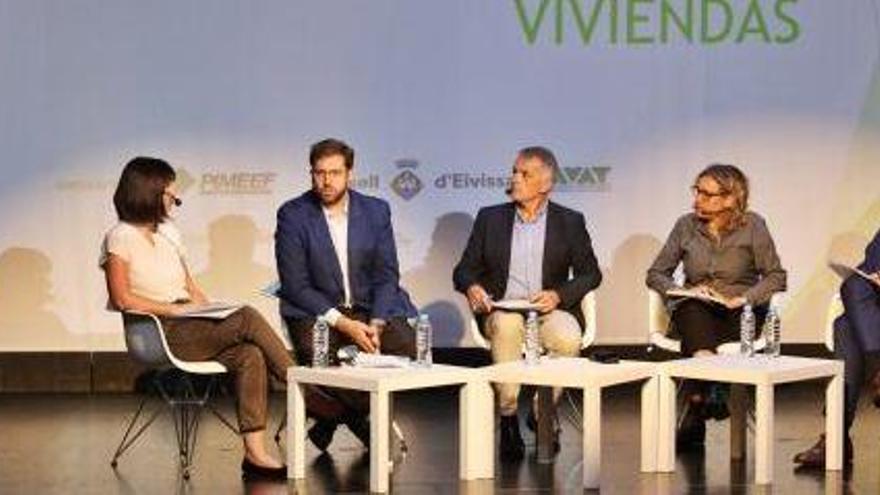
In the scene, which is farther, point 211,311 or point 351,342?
point 351,342

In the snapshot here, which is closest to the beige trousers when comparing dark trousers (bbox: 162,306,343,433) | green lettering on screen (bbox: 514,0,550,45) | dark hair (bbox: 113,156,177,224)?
dark trousers (bbox: 162,306,343,433)

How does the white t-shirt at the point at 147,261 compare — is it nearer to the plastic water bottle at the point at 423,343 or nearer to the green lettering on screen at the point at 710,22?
the plastic water bottle at the point at 423,343

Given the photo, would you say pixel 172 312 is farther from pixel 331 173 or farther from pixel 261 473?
pixel 331 173

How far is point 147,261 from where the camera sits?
20.9ft

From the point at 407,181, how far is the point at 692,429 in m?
2.28

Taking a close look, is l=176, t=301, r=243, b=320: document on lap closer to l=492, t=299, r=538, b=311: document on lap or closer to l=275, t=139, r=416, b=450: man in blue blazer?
l=275, t=139, r=416, b=450: man in blue blazer

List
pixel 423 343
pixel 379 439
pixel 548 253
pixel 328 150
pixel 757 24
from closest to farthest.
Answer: pixel 379 439
pixel 423 343
pixel 328 150
pixel 548 253
pixel 757 24

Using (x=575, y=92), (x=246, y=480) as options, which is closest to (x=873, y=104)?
(x=575, y=92)

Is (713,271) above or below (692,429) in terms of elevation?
above

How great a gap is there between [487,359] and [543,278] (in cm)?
167

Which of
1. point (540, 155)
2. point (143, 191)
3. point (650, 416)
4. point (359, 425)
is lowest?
point (359, 425)

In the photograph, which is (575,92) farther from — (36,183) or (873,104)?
(36,183)

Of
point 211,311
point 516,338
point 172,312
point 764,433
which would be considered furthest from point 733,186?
point 172,312

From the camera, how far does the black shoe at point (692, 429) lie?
267 inches
